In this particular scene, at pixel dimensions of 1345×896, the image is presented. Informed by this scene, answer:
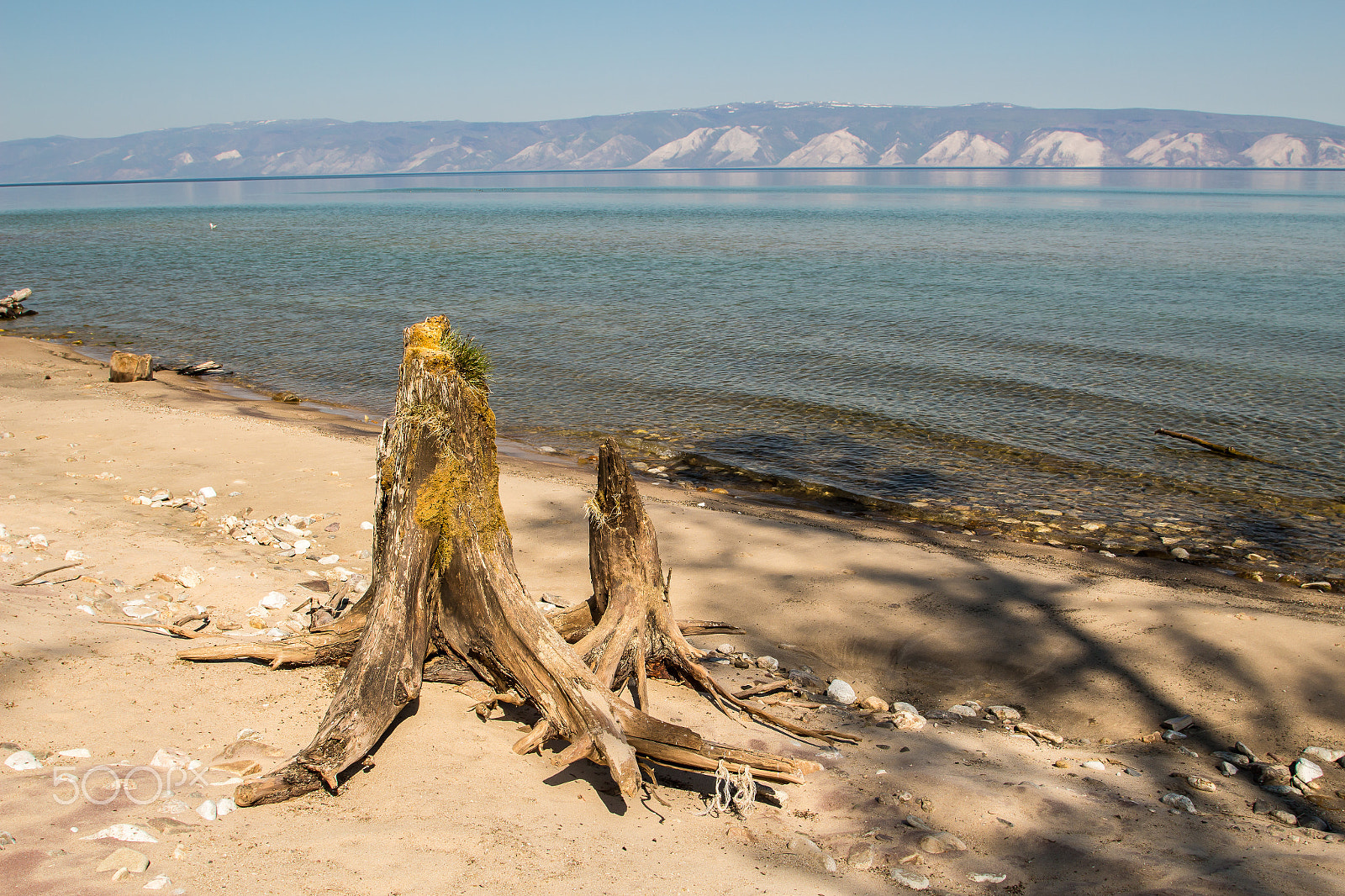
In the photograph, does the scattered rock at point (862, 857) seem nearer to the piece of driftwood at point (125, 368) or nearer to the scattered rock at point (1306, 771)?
the scattered rock at point (1306, 771)

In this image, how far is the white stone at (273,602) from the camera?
698 centimetres

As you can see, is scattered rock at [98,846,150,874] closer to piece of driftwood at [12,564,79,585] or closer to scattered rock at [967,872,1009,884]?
scattered rock at [967,872,1009,884]

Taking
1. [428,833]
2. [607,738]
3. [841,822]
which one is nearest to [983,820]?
[841,822]

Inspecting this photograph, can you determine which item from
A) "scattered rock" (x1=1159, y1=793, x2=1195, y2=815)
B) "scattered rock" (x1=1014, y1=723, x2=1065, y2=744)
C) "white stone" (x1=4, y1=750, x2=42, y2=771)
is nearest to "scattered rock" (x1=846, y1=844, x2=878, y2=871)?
"scattered rock" (x1=1159, y1=793, x2=1195, y2=815)

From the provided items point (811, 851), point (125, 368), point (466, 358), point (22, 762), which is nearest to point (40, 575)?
point (22, 762)

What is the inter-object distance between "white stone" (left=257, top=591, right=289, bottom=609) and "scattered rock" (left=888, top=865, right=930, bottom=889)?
5.07 meters

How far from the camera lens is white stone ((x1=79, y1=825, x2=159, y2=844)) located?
12.2ft

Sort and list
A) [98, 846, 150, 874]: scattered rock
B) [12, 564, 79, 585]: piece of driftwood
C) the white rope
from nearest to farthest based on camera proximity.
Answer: [98, 846, 150, 874]: scattered rock → the white rope → [12, 564, 79, 585]: piece of driftwood

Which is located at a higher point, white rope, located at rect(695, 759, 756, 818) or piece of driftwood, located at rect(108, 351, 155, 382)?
piece of driftwood, located at rect(108, 351, 155, 382)

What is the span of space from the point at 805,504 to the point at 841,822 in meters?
8.46

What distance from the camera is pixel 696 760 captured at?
475cm

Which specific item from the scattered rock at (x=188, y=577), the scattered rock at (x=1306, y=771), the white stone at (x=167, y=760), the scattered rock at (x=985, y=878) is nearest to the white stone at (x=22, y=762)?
the white stone at (x=167, y=760)

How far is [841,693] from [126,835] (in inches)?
198

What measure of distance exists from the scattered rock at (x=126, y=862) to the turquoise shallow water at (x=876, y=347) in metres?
10.7
